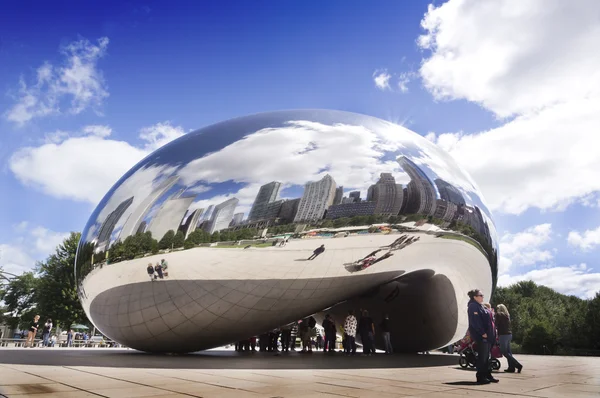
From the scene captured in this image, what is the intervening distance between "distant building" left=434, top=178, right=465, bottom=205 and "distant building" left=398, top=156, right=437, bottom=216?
24 cm

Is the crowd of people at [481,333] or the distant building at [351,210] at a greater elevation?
the distant building at [351,210]

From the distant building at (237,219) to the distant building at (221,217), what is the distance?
0.06 metres

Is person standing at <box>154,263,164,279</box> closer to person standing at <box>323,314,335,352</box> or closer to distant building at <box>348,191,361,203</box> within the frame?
distant building at <box>348,191,361,203</box>

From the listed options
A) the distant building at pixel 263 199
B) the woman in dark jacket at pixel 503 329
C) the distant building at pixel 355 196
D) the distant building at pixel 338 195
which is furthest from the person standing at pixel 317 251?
the woman in dark jacket at pixel 503 329

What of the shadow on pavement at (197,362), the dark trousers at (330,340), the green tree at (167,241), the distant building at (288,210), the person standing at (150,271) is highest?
the distant building at (288,210)

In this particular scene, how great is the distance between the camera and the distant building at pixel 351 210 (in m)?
9.21

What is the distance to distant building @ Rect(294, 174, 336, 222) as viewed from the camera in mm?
9086

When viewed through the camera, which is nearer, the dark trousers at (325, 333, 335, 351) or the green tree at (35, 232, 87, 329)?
the dark trousers at (325, 333, 335, 351)

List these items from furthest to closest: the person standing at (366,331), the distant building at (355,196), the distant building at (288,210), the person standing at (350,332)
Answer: the person standing at (366,331), the person standing at (350,332), the distant building at (355,196), the distant building at (288,210)

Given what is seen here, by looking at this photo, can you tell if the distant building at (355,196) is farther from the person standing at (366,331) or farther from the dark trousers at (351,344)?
the dark trousers at (351,344)

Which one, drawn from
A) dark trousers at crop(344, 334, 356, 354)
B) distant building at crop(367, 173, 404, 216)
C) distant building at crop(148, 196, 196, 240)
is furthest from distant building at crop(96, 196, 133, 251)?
dark trousers at crop(344, 334, 356, 354)

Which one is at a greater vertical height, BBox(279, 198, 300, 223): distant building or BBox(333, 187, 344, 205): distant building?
BBox(333, 187, 344, 205): distant building

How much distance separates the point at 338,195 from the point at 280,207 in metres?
1.17

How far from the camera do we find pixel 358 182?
949 cm
